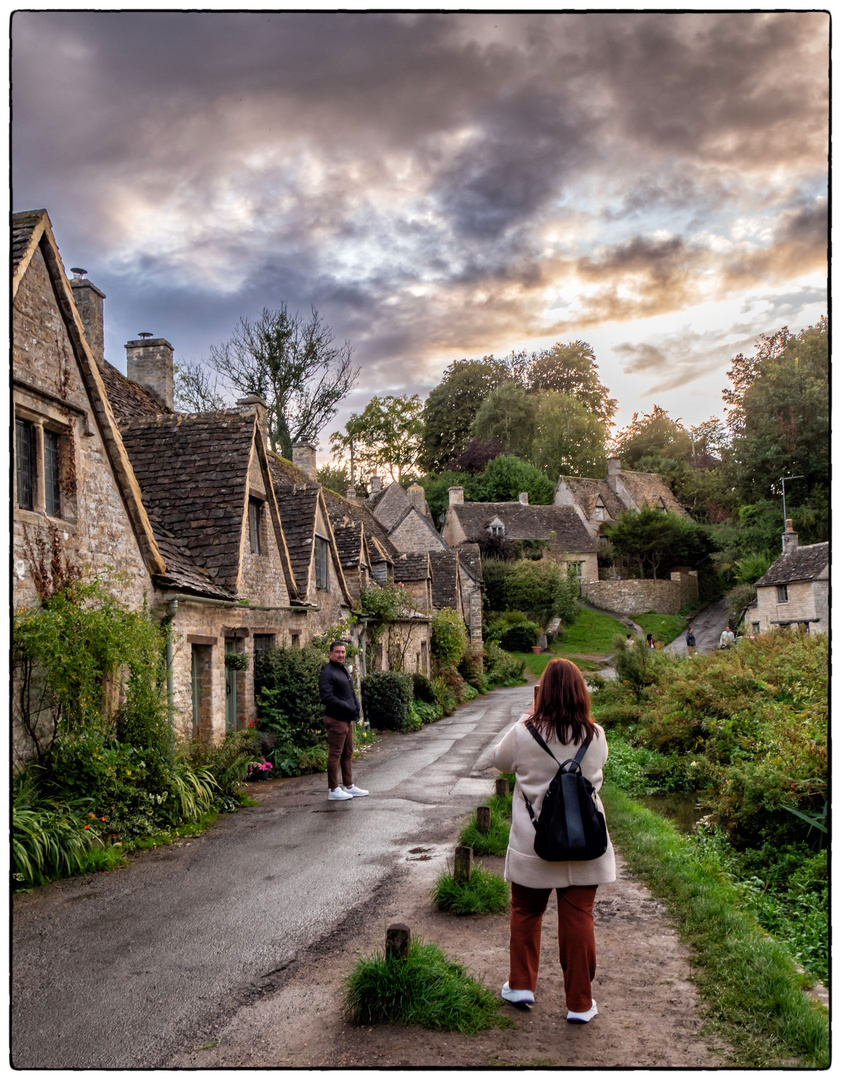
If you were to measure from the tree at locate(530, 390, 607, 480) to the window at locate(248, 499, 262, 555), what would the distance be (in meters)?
52.8

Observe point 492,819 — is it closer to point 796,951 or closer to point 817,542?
point 796,951

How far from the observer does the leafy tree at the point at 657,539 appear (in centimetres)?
5491

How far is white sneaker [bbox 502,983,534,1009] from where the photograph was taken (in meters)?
4.42

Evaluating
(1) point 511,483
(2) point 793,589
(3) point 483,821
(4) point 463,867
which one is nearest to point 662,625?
(2) point 793,589

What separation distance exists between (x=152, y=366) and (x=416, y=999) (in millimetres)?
16588

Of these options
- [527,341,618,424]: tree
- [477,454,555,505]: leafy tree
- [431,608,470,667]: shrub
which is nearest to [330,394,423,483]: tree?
[477,454,555,505]: leafy tree

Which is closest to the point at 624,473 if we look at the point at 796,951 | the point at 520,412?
the point at 520,412

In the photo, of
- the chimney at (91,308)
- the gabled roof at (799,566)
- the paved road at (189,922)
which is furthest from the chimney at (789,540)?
the chimney at (91,308)

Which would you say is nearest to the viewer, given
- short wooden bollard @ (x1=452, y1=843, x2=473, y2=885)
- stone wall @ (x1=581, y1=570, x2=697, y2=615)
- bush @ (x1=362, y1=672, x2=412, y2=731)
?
short wooden bollard @ (x1=452, y1=843, x2=473, y2=885)

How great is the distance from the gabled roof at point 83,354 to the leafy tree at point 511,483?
5128cm

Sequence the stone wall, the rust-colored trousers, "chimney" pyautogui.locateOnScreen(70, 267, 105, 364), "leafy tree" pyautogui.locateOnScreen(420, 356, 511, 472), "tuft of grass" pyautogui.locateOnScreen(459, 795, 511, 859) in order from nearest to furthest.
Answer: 1. the rust-colored trousers
2. "tuft of grass" pyautogui.locateOnScreen(459, 795, 511, 859)
3. "chimney" pyautogui.locateOnScreen(70, 267, 105, 364)
4. the stone wall
5. "leafy tree" pyautogui.locateOnScreen(420, 356, 511, 472)

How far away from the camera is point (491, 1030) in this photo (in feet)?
13.9

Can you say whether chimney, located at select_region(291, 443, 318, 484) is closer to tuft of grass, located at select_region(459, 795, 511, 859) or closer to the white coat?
tuft of grass, located at select_region(459, 795, 511, 859)

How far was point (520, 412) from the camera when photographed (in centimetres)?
6825
